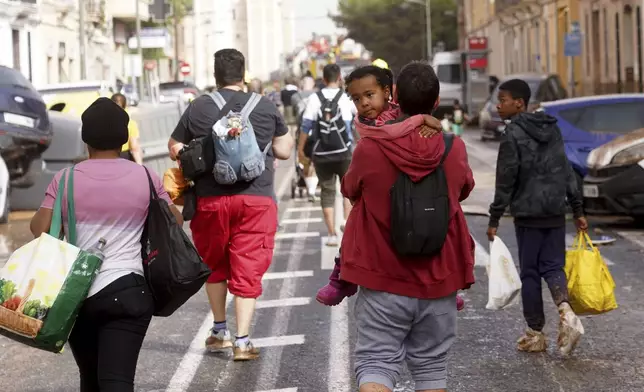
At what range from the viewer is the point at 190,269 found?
5.14m

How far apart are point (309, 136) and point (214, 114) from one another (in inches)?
211

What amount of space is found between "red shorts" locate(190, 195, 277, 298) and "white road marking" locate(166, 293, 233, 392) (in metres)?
0.47

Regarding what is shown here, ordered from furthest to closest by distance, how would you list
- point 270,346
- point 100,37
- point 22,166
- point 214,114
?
point 100,37 < point 22,166 < point 270,346 < point 214,114

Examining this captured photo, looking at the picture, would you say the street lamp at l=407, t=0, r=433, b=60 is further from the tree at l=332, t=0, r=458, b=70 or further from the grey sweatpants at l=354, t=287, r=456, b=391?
the grey sweatpants at l=354, t=287, r=456, b=391

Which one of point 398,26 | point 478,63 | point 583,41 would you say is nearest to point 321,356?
point 583,41

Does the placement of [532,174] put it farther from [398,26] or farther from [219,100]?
[398,26]

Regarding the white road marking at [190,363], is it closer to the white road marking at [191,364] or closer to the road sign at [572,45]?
the white road marking at [191,364]

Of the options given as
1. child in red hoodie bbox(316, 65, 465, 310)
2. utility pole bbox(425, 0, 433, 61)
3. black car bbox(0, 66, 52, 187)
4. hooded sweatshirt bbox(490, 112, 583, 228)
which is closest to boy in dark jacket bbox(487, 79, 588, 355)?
hooded sweatshirt bbox(490, 112, 583, 228)

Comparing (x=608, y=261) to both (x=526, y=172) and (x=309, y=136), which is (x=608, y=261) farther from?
(x=526, y=172)

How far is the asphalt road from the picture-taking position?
704cm

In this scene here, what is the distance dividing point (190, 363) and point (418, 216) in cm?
314

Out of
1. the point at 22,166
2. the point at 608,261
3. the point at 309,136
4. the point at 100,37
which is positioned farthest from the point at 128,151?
the point at 100,37

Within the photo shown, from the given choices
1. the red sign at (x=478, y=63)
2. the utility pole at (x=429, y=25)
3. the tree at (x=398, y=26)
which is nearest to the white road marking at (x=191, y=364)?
the red sign at (x=478, y=63)

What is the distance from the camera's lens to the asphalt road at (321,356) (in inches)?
277
